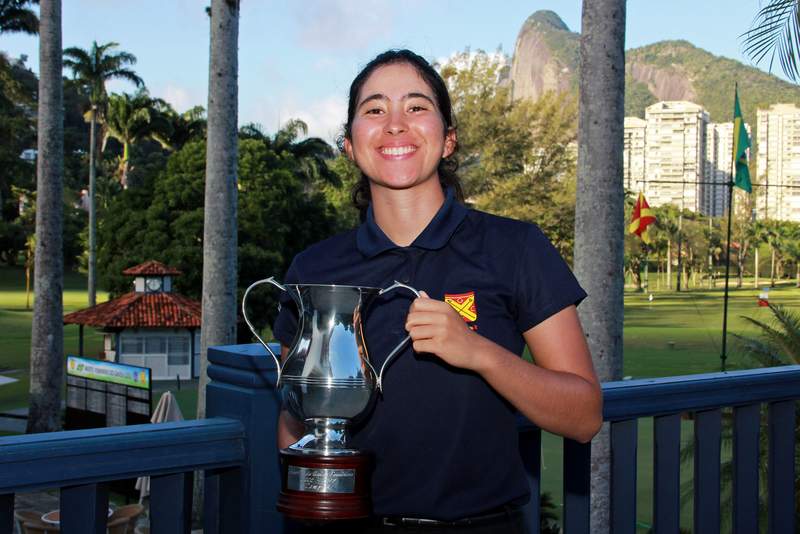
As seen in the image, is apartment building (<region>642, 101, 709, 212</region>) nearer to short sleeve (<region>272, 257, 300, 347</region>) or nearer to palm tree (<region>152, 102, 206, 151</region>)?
palm tree (<region>152, 102, 206, 151</region>)

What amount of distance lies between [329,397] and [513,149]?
4241cm

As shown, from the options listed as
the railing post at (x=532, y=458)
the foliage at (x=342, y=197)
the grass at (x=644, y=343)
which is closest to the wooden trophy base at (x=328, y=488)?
the railing post at (x=532, y=458)

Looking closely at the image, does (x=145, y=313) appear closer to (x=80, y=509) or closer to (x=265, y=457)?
(x=265, y=457)

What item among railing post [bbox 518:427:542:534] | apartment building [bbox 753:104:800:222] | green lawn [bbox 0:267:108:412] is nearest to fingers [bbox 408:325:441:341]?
railing post [bbox 518:427:542:534]

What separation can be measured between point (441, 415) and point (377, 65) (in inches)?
28.4

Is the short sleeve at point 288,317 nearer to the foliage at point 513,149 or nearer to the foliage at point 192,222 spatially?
the foliage at point 192,222

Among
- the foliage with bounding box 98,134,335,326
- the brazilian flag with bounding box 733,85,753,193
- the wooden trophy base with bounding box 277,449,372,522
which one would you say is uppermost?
the brazilian flag with bounding box 733,85,753,193

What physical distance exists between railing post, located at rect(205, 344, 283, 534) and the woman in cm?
39

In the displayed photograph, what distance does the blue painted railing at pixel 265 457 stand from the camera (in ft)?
6.27

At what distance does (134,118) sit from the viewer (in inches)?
1861

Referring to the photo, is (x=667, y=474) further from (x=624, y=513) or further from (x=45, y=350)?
(x=45, y=350)

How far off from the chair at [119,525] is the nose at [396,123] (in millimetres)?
7610

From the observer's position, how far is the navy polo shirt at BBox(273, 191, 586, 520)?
180 cm

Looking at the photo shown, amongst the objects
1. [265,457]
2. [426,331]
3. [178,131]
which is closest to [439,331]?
[426,331]
